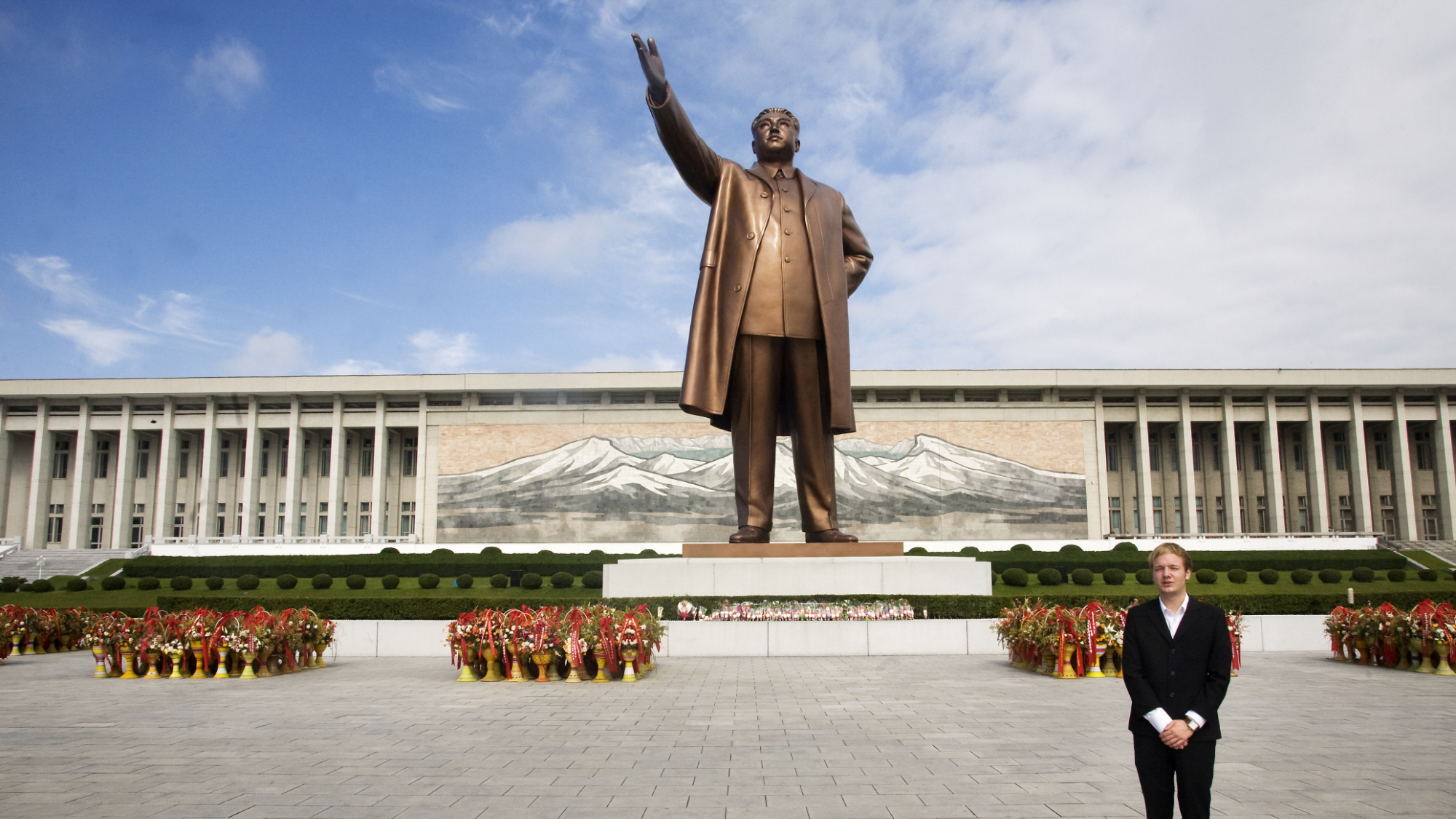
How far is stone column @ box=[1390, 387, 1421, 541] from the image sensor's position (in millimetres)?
36750

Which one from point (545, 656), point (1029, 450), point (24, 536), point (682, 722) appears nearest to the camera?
point (682, 722)

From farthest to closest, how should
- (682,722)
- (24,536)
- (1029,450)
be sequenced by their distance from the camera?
(24,536)
(1029,450)
(682,722)

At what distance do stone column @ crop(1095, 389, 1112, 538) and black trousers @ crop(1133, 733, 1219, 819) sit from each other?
33.4m

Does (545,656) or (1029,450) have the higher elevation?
(1029,450)

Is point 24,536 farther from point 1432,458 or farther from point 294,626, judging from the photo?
point 1432,458

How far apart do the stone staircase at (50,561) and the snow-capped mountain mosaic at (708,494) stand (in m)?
11.9

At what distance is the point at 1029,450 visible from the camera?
3409cm

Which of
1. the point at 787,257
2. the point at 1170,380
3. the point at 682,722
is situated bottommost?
the point at 682,722

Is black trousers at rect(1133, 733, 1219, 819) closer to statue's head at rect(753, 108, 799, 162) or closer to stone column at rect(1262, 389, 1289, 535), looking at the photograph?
statue's head at rect(753, 108, 799, 162)

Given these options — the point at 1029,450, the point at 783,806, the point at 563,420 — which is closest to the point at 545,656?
the point at 783,806

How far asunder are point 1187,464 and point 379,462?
33.7 metres

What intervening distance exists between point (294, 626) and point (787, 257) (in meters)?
5.98

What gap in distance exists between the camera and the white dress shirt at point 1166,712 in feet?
8.86

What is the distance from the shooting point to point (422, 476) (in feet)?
115
